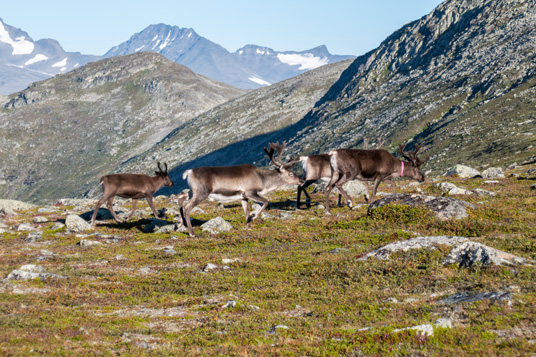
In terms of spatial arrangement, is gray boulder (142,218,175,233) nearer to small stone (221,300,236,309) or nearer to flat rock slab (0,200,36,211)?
small stone (221,300,236,309)

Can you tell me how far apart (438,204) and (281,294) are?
12.4 m

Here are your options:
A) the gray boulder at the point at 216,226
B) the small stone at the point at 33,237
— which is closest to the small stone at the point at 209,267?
the gray boulder at the point at 216,226

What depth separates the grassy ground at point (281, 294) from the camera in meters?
9.77

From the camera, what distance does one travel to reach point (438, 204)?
2362cm

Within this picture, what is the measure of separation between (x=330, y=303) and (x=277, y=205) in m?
23.4

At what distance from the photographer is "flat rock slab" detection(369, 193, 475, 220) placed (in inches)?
904

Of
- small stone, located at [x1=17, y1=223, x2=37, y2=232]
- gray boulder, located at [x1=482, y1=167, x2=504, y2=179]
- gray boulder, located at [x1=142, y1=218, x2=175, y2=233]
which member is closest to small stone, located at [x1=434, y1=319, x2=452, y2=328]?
gray boulder, located at [x1=142, y1=218, x2=175, y2=233]

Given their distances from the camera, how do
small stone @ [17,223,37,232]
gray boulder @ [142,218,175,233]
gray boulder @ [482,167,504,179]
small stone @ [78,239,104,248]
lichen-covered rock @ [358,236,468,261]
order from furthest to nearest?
gray boulder @ [482,167,504,179] → small stone @ [17,223,37,232] → gray boulder @ [142,218,175,233] → small stone @ [78,239,104,248] → lichen-covered rock @ [358,236,468,261]

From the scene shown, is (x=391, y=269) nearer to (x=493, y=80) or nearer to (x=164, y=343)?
(x=164, y=343)

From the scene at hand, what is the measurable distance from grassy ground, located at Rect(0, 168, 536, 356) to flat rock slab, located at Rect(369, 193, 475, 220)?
1.77 ft

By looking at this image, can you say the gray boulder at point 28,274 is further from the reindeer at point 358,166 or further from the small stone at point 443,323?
the reindeer at point 358,166

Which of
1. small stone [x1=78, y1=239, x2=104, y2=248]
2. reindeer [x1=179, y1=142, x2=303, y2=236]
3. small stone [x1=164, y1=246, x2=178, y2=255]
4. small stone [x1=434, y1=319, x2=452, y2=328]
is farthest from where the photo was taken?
reindeer [x1=179, y1=142, x2=303, y2=236]

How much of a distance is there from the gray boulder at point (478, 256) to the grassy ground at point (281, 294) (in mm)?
368

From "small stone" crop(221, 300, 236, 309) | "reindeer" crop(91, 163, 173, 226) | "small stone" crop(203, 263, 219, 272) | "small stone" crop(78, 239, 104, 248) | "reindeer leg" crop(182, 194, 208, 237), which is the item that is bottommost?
"small stone" crop(203, 263, 219, 272)
